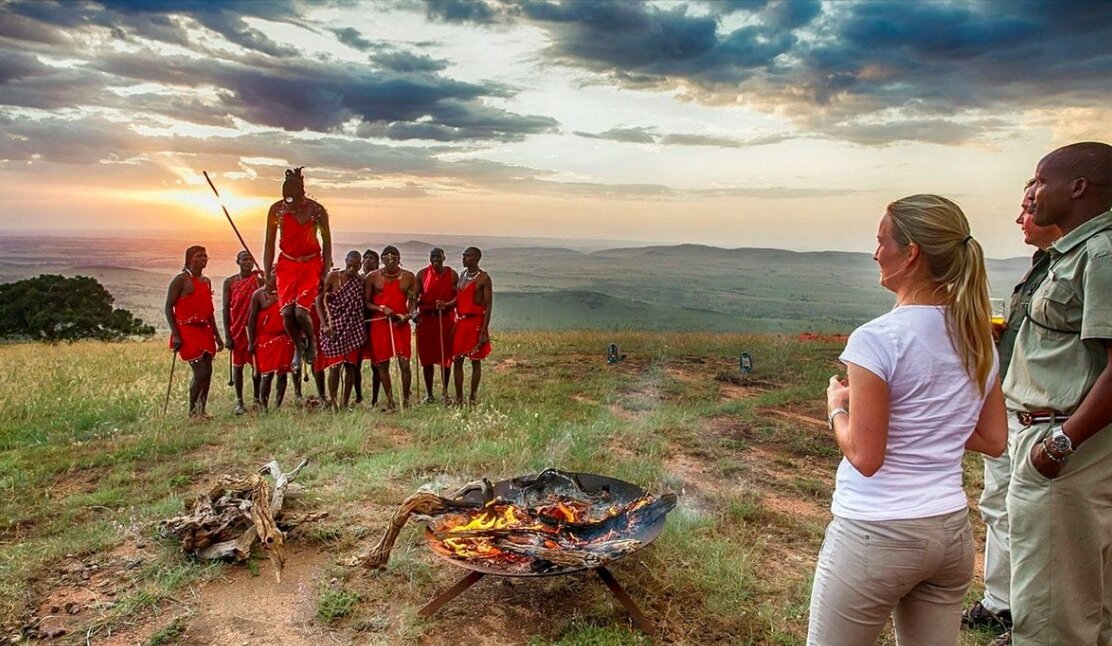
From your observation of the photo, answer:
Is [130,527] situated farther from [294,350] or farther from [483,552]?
[294,350]

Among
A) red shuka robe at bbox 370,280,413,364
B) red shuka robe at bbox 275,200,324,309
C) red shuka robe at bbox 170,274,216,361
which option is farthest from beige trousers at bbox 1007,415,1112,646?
red shuka robe at bbox 170,274,216,361

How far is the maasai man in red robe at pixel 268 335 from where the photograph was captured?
7527mm

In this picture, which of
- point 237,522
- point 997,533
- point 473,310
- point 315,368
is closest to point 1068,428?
point 997,533

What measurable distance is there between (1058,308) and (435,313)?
6.58m

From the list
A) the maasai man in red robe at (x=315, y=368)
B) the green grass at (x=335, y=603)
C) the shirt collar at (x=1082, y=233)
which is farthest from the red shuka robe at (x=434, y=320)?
the shirt collar at (x=1082, y=233)

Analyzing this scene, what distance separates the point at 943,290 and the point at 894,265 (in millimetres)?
131

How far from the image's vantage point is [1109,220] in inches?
92.0

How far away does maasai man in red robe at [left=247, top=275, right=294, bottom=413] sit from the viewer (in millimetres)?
7527

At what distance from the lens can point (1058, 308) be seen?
2.40m

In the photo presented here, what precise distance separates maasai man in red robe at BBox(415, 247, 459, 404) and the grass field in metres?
0.80

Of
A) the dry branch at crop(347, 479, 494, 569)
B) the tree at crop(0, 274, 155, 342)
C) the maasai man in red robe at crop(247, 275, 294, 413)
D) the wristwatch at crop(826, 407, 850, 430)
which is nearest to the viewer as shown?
the wristwatch at crop(826, 407, 850, 430)

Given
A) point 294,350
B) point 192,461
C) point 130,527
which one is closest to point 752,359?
point 294,350

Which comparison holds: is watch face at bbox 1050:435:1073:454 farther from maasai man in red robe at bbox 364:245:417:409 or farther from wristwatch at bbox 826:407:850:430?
maasai man in red robe at bbox 364:245:417:409

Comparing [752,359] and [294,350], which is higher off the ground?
[294,350]
